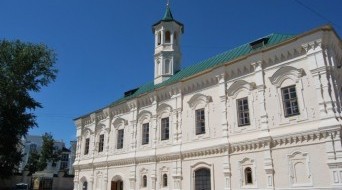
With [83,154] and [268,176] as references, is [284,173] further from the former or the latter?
[83,154]

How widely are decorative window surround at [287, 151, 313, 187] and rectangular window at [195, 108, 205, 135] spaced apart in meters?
5.72

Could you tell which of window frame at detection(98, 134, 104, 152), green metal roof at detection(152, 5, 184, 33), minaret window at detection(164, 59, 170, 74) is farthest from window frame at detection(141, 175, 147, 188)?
green metal roof at detection(152, 5, 184, 33)

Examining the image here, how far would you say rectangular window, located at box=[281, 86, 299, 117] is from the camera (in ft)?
51.0

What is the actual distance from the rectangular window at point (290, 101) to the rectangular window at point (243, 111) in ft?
6.98

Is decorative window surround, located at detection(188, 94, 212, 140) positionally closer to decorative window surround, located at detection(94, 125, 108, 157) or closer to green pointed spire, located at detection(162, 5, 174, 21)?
Result: decorative window surround, located at detection(94, 125, 108, 157)

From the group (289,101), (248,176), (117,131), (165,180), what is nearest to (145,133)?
(117,131)

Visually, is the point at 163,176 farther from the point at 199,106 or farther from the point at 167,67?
the point at 167,67

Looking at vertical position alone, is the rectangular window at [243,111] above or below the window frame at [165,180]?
above

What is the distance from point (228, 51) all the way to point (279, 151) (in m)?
9.12

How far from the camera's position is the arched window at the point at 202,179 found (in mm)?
18106

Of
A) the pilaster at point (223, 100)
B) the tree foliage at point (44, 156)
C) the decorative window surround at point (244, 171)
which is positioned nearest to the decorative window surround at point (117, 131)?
the pilaster at point (223, 100)

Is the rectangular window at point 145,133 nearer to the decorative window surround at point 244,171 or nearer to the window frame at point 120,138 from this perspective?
the window frame at point 120,138

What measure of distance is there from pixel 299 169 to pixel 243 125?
146 inches

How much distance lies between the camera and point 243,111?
1755cm
